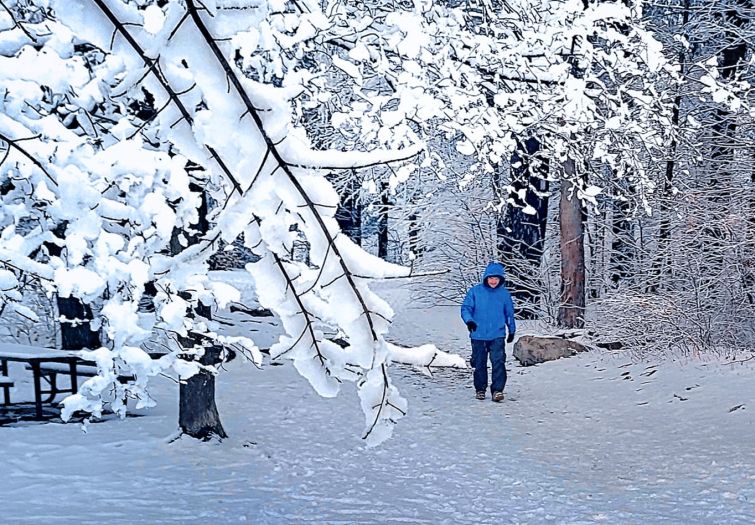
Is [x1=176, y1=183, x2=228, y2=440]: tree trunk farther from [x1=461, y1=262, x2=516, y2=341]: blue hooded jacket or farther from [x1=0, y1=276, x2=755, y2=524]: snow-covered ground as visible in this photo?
[x1=461, y1=262, x2=516, y2=341]: blue hooded jacket

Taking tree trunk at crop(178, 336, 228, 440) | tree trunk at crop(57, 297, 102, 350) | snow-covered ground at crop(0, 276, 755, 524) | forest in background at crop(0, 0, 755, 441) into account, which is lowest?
snow-covered ground at crop(0, 276, 755, 524)

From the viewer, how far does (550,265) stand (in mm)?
16094

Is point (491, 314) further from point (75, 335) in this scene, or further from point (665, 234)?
point (75, 335)

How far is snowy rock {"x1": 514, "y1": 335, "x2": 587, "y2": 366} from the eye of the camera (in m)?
12.6

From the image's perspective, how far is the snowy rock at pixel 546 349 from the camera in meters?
12.6

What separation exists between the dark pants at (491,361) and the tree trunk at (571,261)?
3.76 meters

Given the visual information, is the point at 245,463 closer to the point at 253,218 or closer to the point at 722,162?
the point at 253,218

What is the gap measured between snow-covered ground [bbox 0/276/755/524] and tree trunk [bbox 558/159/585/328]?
10.5 feet

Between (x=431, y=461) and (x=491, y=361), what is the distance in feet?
8.52

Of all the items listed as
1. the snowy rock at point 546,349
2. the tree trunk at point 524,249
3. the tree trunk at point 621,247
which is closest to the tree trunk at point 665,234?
the tree trunk at point 621,247

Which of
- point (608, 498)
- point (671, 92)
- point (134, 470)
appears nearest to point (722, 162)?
point (671, 92)

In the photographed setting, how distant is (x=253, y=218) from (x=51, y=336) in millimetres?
14109

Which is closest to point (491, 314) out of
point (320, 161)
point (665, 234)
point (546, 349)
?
point (546, 349)

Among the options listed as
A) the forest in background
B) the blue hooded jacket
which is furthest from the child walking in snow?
the forest in background
